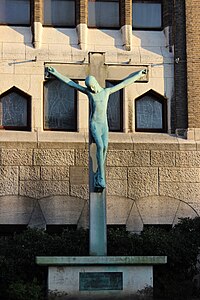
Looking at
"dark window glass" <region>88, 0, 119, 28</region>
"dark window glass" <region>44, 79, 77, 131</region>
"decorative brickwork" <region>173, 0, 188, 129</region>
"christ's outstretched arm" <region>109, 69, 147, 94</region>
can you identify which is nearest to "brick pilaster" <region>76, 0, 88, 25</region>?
"dark window glass" <region>88, 0, 119, 28</region>

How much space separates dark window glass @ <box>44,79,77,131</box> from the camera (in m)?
20.9

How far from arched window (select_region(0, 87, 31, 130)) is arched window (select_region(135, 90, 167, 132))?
3.09 meters

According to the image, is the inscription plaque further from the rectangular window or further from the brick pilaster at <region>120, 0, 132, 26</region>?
the rectangular window

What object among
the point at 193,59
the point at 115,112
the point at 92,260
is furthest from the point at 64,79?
the point at 193,59

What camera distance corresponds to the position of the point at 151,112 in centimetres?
2128

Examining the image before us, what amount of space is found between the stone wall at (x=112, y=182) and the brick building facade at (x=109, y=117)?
3 centimetres

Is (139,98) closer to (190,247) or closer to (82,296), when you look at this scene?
(190,247)

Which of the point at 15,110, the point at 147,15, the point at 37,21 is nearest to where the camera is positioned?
the point at 15,110

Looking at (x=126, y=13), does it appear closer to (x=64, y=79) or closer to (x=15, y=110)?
(x=15, y=110)

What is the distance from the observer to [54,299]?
14891mm

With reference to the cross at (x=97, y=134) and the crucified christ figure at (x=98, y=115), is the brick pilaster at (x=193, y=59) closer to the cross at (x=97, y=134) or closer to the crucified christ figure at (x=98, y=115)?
the cross at (x=97, y=134)

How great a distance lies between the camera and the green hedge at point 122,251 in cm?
1603

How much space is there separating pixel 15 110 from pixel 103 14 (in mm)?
3828

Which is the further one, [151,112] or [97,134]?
[151,112]
